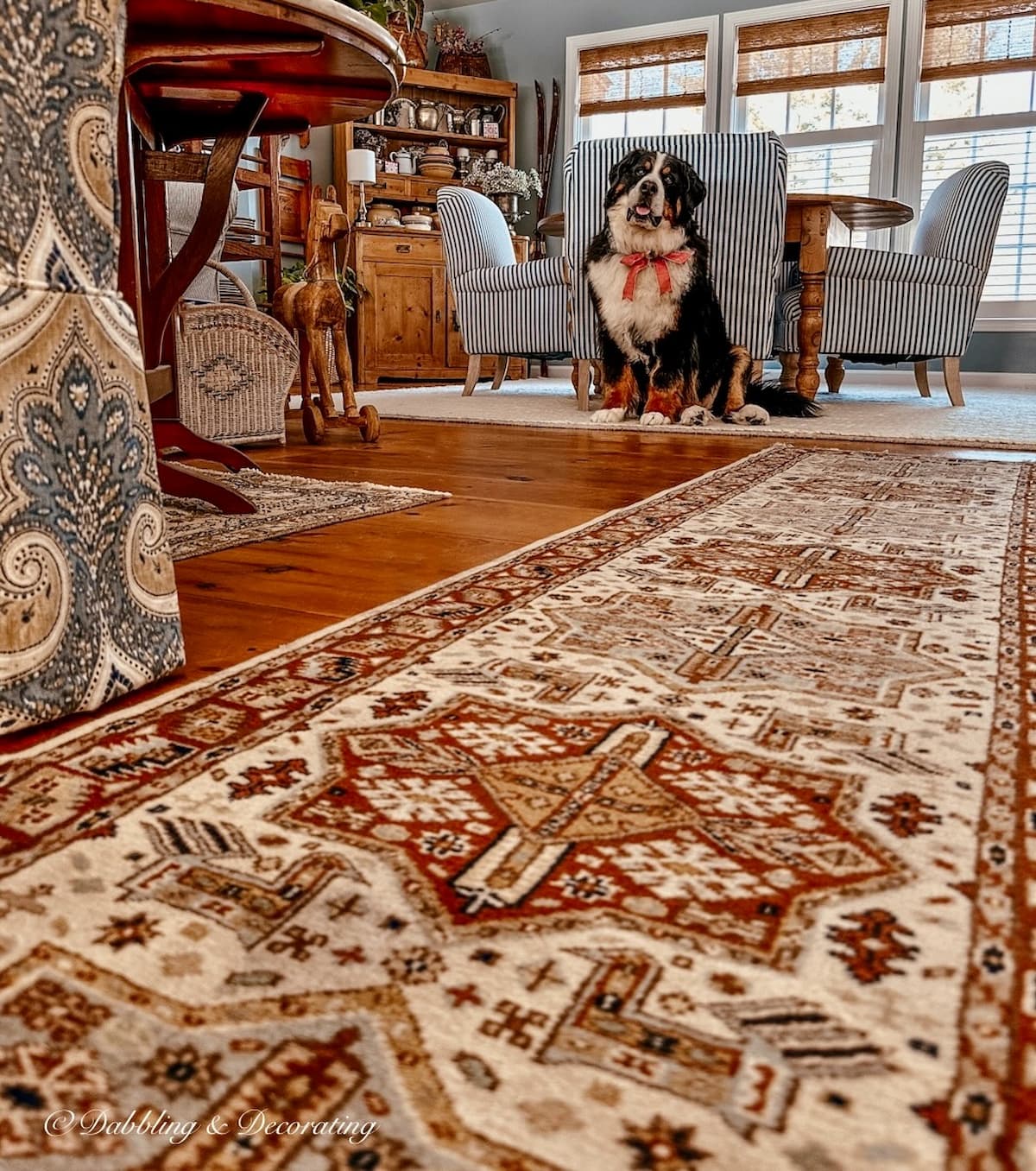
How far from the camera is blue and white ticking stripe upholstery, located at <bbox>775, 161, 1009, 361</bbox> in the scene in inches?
179

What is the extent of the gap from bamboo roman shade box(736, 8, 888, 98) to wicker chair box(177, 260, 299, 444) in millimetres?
4985

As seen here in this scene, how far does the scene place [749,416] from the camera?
12.8 ft

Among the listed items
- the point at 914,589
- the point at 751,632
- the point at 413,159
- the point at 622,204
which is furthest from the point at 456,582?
the point at 413,159

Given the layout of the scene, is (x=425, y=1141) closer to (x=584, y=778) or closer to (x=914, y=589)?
(x=584, y=778)

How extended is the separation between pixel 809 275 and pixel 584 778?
3.85 m

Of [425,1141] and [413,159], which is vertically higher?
[413,159]

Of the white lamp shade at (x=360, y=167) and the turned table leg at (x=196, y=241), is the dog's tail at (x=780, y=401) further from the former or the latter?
the white lamp shade at (x=360, y=167)

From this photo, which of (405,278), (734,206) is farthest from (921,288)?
(405,278)

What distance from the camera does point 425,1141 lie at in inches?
17.4

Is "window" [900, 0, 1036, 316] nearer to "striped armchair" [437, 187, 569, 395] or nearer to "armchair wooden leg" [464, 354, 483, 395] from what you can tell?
"striped armchair" [437, 187, 569, 395]

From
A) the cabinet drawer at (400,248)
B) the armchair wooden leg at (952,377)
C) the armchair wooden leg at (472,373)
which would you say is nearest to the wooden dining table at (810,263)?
the armchair wooden leg at (952,377)

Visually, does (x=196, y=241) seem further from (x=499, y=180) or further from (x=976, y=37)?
(x=976, y=37)

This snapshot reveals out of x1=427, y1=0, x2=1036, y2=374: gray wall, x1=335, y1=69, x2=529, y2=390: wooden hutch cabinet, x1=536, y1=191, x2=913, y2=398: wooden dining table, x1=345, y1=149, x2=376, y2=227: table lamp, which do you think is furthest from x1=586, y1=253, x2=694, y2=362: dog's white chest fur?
x1=427, y1=0, x2=1036, y2=374: gray wall

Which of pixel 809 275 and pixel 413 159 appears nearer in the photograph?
pixel 809 275
